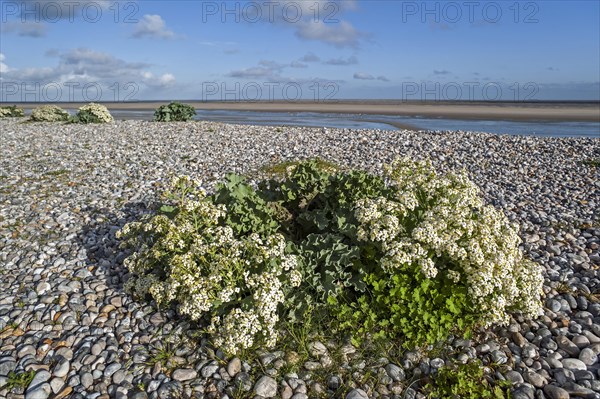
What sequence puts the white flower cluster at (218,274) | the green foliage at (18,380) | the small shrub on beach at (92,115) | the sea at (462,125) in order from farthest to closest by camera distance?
1. the sea at (462,125)
2. the small shrub on beach at (92,115)
3. the white flower cluster at (218,274)
4. the green foliage at (18,380)

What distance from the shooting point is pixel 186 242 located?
201 inches

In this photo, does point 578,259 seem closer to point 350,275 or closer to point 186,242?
point 350,275

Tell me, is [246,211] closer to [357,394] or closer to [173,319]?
[173,319]

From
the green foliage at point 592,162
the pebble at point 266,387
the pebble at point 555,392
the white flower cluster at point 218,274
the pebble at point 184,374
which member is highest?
the green foliage at point 592,162

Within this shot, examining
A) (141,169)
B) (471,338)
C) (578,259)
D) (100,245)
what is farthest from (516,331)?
(141,169)

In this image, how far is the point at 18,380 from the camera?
4.12 m

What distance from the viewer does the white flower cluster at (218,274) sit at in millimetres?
4285

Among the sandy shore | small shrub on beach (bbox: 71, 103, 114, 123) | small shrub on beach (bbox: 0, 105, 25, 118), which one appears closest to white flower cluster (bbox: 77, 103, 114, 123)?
small shrub on beach (bbox: 71, 103, 114, 123)

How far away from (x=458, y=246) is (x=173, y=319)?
126 inches

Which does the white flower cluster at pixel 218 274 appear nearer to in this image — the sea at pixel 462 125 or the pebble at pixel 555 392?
the pebble at pixel 555 392

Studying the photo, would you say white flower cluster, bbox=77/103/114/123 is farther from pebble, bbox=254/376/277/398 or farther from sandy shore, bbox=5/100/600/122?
sandy shore, bbox=5/100/600/122

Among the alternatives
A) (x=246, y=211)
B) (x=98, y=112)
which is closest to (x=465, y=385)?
(x=246, y=211)

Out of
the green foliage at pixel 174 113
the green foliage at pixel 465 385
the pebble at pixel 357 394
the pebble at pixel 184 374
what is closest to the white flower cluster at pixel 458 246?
the green foliage at pixel 465 385

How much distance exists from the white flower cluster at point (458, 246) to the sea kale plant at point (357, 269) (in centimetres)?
1
